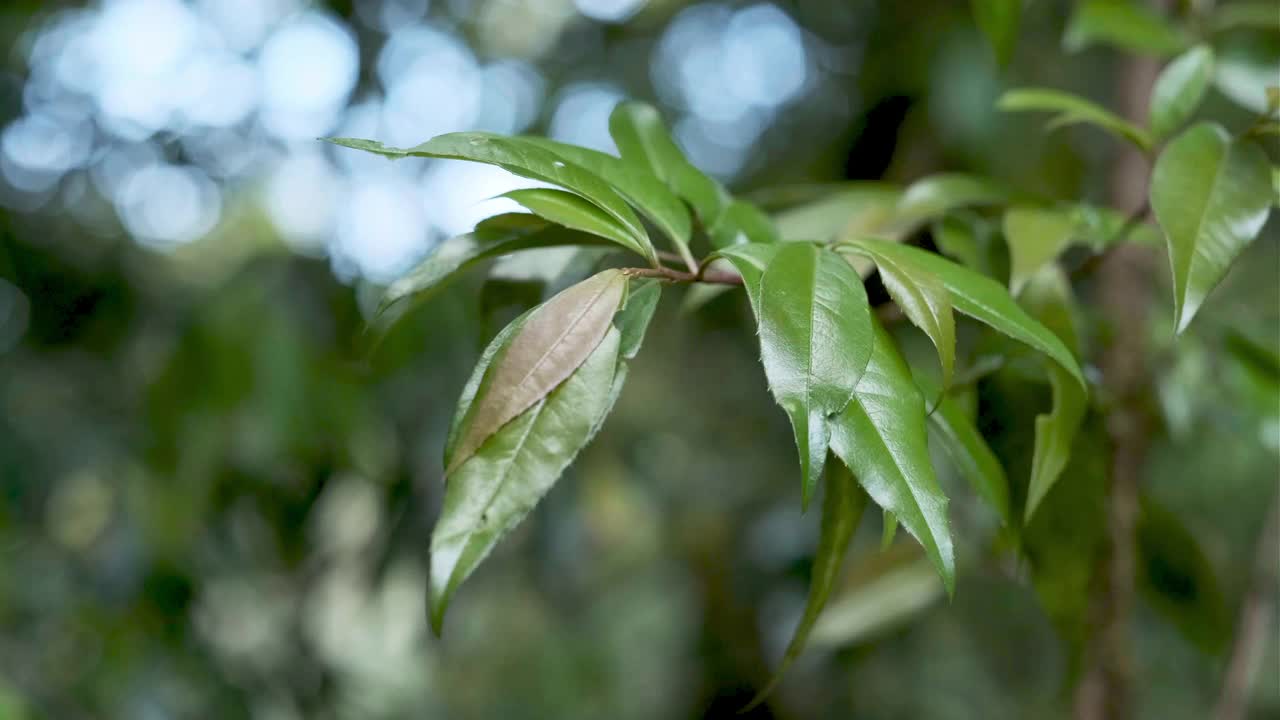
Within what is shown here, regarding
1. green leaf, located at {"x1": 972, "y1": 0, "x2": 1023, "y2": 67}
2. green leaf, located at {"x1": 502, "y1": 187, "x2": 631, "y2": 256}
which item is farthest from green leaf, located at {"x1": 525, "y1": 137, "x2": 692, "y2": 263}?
green leaf, located at {"x1": 972, "y1": 0, "x2": 1023, "y2": 67}

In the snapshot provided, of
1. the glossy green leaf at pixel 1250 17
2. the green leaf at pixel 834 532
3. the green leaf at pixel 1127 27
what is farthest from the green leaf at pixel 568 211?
the glossy green leaf at pixel 1250 17

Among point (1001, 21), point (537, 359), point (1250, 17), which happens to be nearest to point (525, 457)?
point (537, 359)

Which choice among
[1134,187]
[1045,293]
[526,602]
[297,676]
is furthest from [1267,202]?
[526,602]

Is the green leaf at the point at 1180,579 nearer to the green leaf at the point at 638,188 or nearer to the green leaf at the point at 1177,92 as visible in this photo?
the green leaf at the point at 1177,92

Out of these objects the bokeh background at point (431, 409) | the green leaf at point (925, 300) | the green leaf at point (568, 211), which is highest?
the green leaf at point (568, 211)

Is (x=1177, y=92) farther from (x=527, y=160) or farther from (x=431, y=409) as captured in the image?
(x=431, y=409)

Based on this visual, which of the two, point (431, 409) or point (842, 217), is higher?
point (842, 217)

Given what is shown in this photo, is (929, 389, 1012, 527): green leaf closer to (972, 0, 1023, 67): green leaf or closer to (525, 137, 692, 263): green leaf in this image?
(525, 137, 692, 263): green leaf

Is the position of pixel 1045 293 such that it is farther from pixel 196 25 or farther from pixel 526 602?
pixel 526 602
